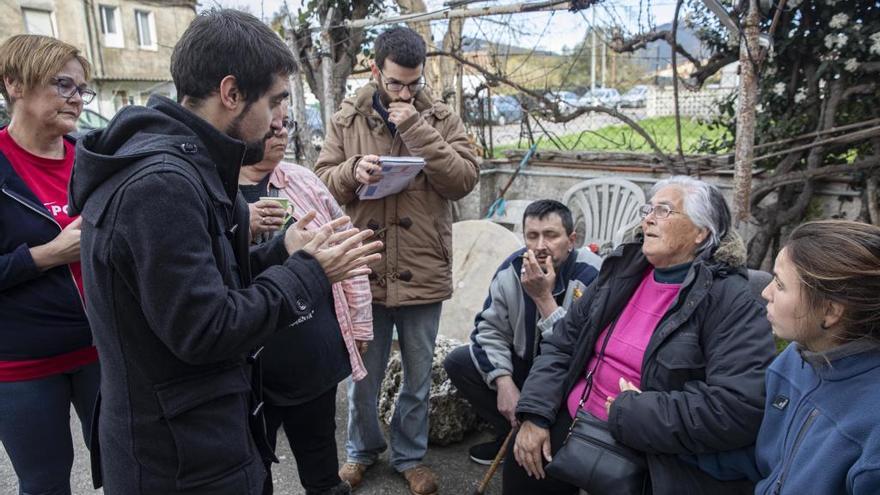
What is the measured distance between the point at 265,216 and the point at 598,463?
4.54 ft

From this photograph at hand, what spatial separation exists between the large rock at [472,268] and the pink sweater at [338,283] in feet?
6.10

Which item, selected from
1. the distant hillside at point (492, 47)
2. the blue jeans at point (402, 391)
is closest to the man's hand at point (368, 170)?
the blue jeans at point (402, 391)

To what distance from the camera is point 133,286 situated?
1.18 meters

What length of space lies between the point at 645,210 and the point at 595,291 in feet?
1.20

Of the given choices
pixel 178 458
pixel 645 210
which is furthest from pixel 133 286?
pixel 645 210

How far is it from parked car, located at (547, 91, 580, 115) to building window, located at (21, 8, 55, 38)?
19281mm

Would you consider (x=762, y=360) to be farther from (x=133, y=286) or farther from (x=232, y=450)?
(x=133, y=286)

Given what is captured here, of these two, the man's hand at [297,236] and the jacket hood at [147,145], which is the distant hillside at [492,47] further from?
the jacket hood at [147,145]

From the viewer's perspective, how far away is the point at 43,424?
1918 mm

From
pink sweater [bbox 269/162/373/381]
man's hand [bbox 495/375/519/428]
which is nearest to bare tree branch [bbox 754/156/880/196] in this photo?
man's hand [bbox 495/375/519/428]

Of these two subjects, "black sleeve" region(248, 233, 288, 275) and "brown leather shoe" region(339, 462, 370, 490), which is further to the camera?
"brown leather shoe" region(339, 462, 370, 490)

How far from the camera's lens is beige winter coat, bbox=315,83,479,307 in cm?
259

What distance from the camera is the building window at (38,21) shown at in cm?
1862

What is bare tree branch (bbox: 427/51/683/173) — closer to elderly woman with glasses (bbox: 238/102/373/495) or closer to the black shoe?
the black shoe
